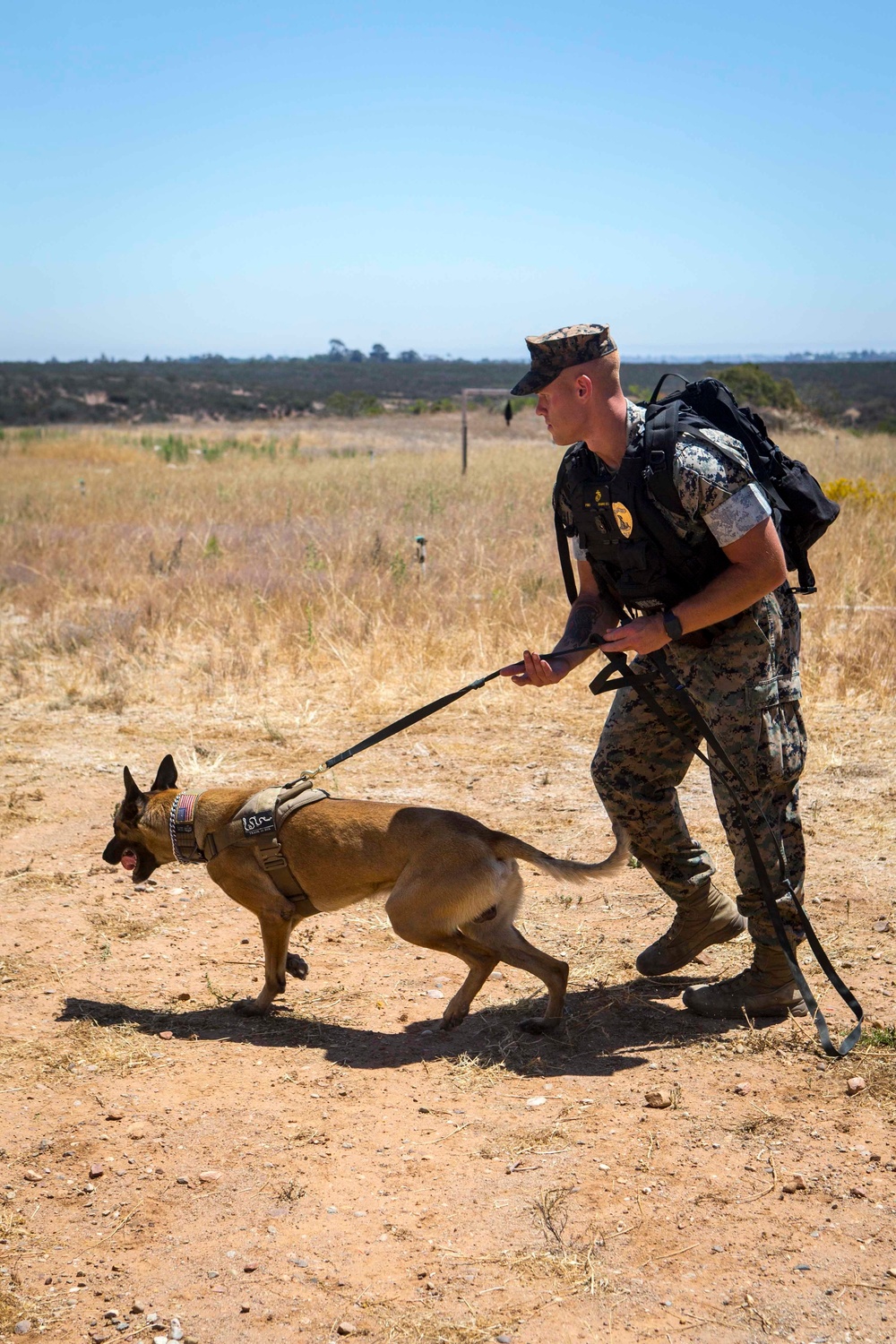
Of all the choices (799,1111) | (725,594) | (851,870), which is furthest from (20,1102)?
(851,870)

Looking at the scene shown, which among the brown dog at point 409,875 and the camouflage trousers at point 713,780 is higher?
the camouflage trousers at point 713,780

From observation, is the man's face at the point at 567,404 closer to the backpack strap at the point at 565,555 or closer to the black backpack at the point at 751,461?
the black backpack at the point at 751,461

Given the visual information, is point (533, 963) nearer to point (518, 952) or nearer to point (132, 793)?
point (518, 952)

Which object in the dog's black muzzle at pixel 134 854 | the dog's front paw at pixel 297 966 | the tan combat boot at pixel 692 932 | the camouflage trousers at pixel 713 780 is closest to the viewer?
the camouflage trousers at pixel 713 780

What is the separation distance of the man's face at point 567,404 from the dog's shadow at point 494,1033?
2.05 metres

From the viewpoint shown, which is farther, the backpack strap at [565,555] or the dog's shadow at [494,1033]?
the backpack strap at [565,555]

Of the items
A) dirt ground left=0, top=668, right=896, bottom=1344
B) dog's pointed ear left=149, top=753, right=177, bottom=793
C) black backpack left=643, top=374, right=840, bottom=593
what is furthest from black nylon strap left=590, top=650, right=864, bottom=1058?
dog's pointed ear left=149, top=753, right=177, bottom=793

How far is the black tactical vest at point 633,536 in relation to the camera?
11.9 feet

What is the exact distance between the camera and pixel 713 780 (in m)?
3.83

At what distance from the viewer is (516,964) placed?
417 centimetres

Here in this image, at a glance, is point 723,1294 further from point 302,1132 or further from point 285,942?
point 285,942

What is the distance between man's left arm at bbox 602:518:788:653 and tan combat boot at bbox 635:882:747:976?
117 cm

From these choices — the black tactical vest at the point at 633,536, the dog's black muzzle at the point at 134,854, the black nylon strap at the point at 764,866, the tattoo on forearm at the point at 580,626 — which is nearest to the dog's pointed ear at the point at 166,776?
the dog's black muzzle at the point at 134,854

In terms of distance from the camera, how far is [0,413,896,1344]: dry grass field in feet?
8.78
